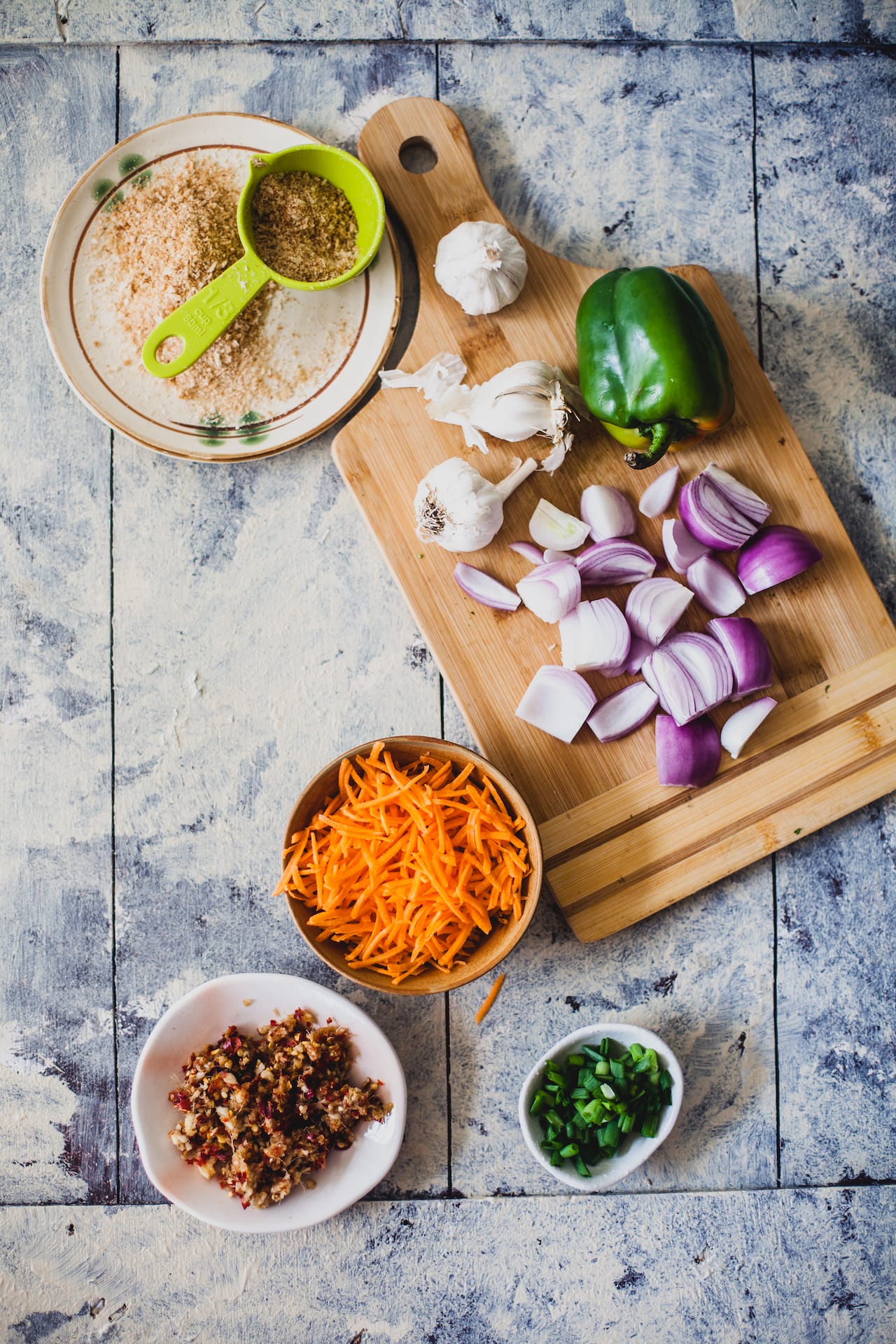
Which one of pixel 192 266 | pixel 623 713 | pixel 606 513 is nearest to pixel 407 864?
pixel 623 713

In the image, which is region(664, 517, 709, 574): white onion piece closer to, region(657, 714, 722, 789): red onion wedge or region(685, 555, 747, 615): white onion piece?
region(685, 555, 747, 615): white onion piece

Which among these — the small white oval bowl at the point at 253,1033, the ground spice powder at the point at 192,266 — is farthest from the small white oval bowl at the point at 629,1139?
the ground spice powder at the point at 192,266

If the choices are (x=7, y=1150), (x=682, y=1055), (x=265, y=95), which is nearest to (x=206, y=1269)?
(x=7, y=1150)

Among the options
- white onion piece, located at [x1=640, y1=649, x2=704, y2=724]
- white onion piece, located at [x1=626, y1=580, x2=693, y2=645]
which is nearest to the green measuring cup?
white onion piece, located at [x1=626, y1=580, x2=693, y2=645]

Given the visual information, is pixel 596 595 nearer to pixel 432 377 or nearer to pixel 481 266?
pixel 432 377

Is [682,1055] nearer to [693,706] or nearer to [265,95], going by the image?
[693,706]
